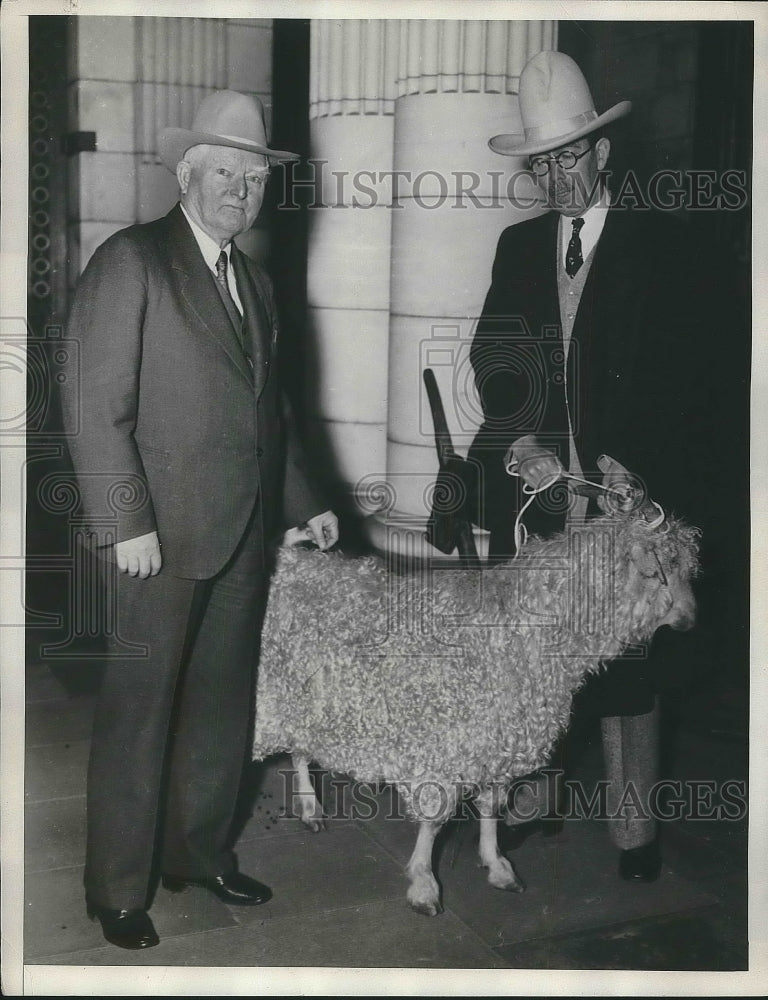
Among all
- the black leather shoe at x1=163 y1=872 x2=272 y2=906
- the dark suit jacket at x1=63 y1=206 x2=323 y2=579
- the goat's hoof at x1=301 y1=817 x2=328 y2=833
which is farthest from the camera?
the goat's hoof at x1=301 y1=817 x2=328 y2=833

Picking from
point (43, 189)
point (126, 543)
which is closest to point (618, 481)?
point (126, 543)

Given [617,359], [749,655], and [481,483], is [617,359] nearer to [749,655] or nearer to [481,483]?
[481,483]

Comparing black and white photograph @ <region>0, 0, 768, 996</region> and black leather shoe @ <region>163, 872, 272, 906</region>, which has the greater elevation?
black and white photograph @ <region>0, 0, 768, 996</region>

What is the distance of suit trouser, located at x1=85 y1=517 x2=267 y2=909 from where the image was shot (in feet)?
11.1

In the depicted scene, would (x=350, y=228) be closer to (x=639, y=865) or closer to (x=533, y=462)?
(x=533, y=462)

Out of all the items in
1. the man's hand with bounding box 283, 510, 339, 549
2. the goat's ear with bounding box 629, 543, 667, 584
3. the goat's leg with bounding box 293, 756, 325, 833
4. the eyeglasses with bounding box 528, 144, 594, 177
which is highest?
the eyeglasses with bounding box 528, 144, 594, 177

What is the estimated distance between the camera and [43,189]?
3432mm

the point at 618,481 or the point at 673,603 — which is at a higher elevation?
the point at 618,481

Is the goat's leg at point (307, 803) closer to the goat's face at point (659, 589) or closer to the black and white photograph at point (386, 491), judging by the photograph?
the black and white photograph at point (386, 491)

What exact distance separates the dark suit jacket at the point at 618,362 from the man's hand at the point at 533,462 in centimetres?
3

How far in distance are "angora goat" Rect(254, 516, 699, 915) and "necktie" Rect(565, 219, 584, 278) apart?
83 centimetres

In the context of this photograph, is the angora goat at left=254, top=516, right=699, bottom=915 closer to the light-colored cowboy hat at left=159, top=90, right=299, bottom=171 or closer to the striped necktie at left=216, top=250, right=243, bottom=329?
the striped necktie at left=216, top=250, right=243, bottom=329

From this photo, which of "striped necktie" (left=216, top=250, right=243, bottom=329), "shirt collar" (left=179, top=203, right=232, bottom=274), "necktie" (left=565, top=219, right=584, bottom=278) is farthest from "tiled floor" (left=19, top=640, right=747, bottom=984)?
"necktie" (left=565, top=219, right=584, bottom=278)

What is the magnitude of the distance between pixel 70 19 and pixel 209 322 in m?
1.08
